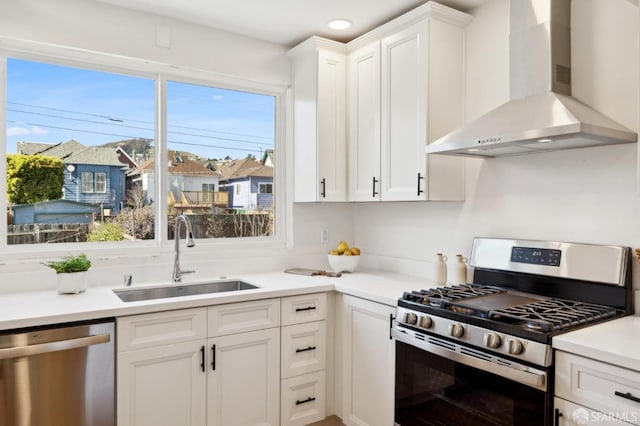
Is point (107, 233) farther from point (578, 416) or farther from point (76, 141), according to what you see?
point (578, 416)

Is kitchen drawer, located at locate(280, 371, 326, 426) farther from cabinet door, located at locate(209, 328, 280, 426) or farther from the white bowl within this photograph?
the white bowl

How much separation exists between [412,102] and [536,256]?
1064 mm

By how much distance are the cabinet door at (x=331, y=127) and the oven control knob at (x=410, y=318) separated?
3.70 feet

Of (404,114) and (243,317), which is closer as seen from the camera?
(243,317)

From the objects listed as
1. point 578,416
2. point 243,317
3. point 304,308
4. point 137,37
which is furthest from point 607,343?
point 137,37

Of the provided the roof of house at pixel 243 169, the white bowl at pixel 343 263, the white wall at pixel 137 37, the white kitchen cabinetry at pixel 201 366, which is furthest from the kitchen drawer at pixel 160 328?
the white wall at pixel 137 37

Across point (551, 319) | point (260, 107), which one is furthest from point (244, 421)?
point (260, 107)

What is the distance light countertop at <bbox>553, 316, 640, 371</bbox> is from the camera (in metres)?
1.41

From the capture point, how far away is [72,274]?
2307mm

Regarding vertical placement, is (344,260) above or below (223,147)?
below

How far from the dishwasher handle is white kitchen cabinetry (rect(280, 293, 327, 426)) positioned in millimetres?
938

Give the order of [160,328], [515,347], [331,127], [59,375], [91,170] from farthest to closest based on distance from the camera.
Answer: [331,127]
[91,170]
[160,328]
[59,375]
[515,347]

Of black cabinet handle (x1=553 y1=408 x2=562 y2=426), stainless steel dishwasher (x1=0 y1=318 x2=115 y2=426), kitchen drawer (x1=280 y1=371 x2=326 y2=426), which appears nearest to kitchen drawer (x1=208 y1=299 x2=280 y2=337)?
kitchen drawer (x1=280 y1=371 x2=326 y2=426)

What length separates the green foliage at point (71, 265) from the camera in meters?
2.30
